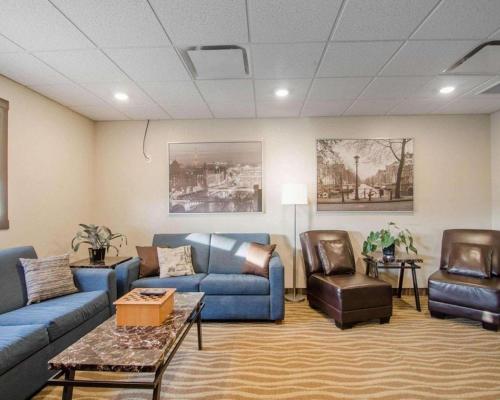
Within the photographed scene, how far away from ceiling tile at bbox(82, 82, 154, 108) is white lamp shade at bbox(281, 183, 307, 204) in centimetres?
197

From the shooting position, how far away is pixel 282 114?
13.7 ft

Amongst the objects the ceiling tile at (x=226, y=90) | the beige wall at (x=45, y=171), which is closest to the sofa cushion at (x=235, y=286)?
the beige wall at (x=45, y=171)

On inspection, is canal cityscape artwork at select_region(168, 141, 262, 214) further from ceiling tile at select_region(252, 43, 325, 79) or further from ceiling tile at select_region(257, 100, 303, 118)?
ceiling tile at select_region(252, 43, 325, 79)

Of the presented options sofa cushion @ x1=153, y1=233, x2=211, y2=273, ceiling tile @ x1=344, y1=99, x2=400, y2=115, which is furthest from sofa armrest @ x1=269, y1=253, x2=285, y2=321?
ceiling tile @ x1=344, y1=99, x2=400, y2=115

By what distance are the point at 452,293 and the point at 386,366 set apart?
139cm

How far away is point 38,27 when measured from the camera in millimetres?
2078

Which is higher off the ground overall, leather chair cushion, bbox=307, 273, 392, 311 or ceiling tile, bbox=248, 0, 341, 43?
ceiling tile, bbox=248, 0, 341, 43

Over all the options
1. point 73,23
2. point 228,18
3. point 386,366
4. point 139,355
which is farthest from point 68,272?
point 386,366

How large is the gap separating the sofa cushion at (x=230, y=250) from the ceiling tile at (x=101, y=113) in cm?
207

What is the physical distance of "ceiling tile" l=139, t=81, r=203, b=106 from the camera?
311 centimetres

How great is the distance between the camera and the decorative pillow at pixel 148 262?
3.60 meters

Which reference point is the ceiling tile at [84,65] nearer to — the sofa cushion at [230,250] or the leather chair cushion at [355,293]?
the sofa cushion at [230,250]

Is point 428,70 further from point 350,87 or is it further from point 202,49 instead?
point 202,49

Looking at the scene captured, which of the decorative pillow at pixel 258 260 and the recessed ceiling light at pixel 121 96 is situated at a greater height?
the recessed ceiling light at pixel 121 96
